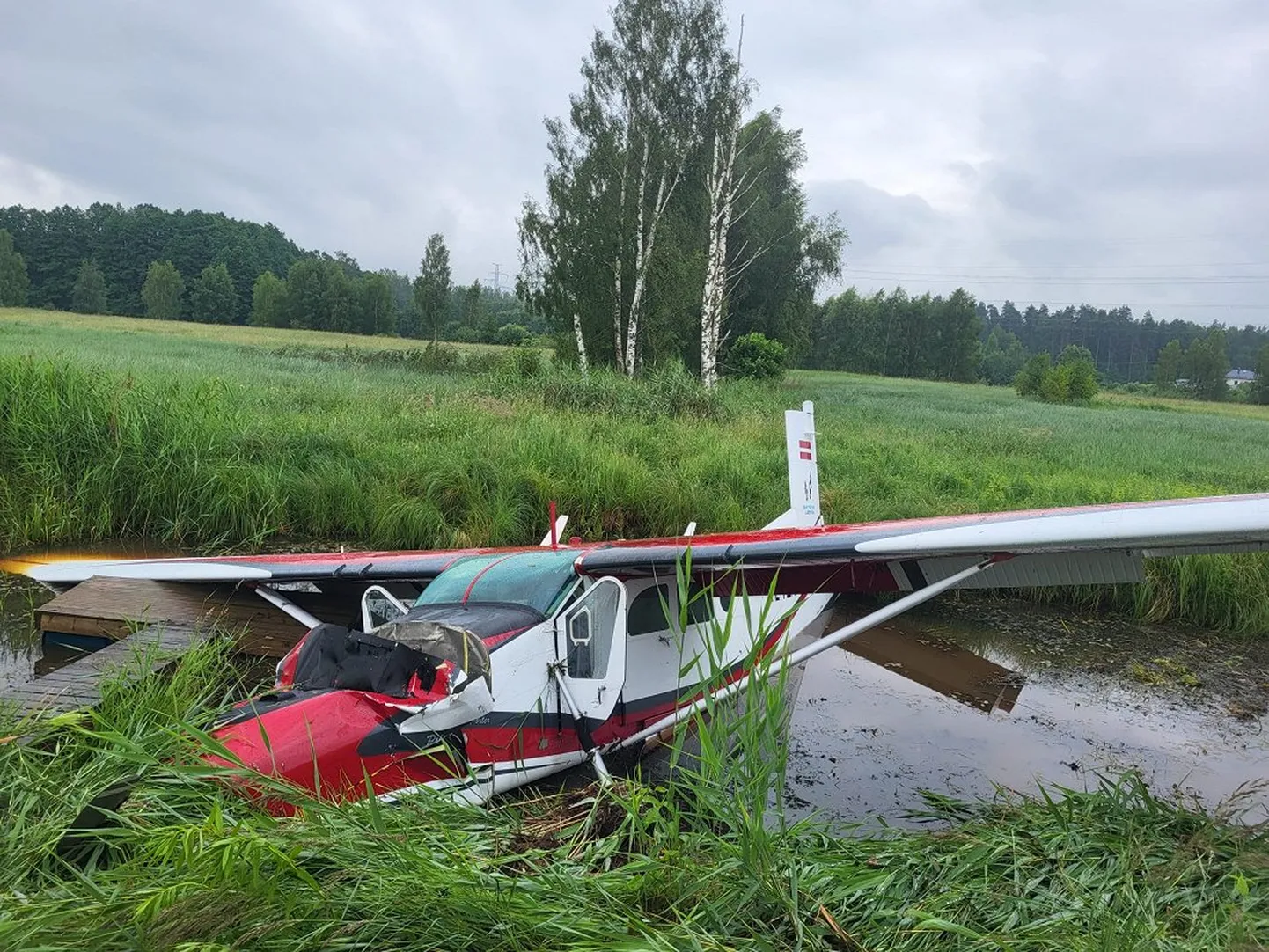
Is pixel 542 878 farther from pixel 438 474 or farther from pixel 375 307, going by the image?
pixel 375 307

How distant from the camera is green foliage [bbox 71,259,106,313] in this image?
263ft

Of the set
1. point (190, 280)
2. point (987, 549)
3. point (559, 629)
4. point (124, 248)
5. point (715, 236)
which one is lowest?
point (559, 629)

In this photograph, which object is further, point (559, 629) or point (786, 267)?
point (786, 267)

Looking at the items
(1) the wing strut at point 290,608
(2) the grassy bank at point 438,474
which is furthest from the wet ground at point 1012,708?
(1) the wing strut at point 290,608

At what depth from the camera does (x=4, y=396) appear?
918 cm

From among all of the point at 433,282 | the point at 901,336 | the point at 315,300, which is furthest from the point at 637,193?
the point at 901,336

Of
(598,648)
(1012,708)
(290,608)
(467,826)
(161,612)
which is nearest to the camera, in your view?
(467,826)

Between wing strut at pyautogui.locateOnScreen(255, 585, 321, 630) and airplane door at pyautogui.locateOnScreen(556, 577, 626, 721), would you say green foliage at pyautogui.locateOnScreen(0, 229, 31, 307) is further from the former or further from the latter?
airplane door at pyautogui.locateOnScreen(556, 577, 626, 721)

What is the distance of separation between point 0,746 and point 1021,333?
187 m

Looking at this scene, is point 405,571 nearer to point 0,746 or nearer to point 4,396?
point 0,746

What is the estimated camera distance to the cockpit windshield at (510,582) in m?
4.60

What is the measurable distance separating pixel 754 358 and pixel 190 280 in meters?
81.3

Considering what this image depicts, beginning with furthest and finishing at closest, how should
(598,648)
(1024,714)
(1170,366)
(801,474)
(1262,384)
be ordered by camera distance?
(1170,366), (1262,384), (801,474), (1024,714), (598,648)

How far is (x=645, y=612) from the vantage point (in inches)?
212
